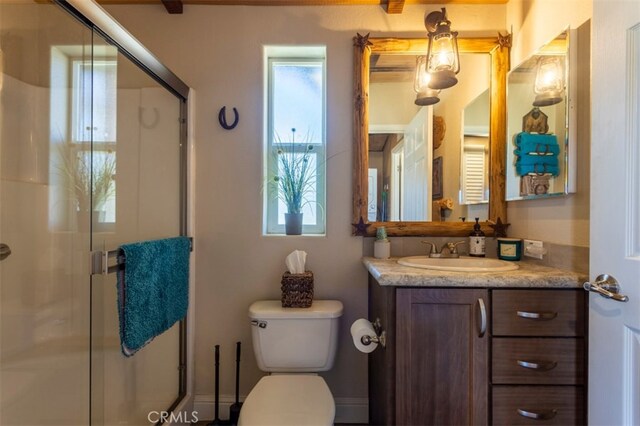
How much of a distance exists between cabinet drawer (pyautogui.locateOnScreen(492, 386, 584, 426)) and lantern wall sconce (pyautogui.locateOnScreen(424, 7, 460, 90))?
1367 millimetres

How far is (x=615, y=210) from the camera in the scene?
0.90 m

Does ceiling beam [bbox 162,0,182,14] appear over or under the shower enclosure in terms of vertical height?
over

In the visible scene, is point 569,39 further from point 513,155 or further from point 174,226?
point 174,226

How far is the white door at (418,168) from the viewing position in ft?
→ 5.55

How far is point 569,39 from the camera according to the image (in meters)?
1.26

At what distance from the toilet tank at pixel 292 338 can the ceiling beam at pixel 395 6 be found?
63.7 inches

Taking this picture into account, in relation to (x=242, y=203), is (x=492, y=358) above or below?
below

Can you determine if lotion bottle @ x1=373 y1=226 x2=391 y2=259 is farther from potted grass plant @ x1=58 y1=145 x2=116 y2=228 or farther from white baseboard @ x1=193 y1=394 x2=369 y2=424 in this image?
potted grass plant @ x1=58 y1=145 x2=116 y2=228

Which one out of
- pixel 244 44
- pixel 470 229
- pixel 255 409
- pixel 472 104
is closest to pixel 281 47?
pixel 244 44

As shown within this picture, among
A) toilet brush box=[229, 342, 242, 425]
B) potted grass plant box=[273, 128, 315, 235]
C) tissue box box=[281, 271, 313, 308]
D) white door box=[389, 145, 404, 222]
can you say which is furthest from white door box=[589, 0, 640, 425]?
toilet brush box=[229, 342, 242, 425]

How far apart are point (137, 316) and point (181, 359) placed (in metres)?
0.65

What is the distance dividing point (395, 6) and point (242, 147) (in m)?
1.12

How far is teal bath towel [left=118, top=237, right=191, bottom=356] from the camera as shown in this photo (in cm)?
115

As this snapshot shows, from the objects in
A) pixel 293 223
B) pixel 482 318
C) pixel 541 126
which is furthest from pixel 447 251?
pixel 293 223
